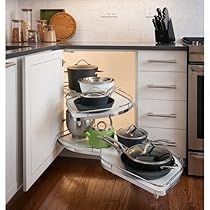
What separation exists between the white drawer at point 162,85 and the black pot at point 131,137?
382mm

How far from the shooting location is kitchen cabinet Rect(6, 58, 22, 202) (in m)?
1.74

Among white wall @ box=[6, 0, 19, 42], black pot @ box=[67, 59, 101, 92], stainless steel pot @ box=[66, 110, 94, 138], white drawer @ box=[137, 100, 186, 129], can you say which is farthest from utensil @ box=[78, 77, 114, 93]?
white wall @ box=[6, 0, 19, 42]

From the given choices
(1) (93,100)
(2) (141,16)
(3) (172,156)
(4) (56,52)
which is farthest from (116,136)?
(2) (141,16)

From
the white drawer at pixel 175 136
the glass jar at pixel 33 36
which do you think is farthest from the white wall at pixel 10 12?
the white drawer at pixel 175 136

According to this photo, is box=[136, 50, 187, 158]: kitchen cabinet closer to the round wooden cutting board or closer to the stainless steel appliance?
the stainless steel appliance

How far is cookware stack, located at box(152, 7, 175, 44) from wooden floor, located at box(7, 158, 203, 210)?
1141 mm

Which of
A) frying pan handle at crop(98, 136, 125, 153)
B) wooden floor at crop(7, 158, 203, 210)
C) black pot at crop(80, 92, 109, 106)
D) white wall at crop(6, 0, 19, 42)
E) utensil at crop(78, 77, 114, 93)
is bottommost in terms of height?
wooden floor at crop(7, 158, 203, 210)

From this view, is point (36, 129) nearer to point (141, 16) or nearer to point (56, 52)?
point (56, 52)

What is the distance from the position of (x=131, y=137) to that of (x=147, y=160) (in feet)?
1.10

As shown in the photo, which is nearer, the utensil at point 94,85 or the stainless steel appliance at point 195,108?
the utensil at point 94,85

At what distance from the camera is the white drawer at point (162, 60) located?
243 centimetres

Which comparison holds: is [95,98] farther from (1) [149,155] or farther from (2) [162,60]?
(2) [162,60]

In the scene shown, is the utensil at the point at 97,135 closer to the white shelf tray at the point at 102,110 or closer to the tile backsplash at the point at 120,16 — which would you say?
the white shelf tray at the point at 102,110

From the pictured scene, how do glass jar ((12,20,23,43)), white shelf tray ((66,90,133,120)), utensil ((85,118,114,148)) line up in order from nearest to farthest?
white shelf tray ((66,90,133,120)) < utensil ((85,118,114,148)) < glass jar ((12,20,23,43))
